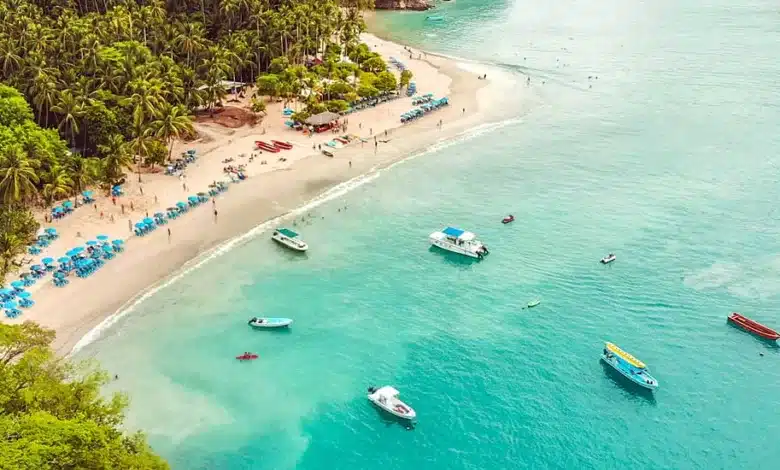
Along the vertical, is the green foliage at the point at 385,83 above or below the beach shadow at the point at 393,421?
above

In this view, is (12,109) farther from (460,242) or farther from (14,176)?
(460,242)

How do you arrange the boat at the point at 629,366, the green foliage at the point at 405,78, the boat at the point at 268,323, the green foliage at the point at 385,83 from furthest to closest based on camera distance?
the green foliage at the point at 405,78 < the green foliage at the point at 385,83 < the boat at the point at 268,323 < the boat at the point at 629,366

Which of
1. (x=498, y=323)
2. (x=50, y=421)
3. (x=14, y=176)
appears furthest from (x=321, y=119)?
(x=50, y=421)

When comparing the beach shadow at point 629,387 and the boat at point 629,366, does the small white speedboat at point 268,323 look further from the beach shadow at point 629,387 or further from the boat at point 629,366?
the beach shadow at point 629,387

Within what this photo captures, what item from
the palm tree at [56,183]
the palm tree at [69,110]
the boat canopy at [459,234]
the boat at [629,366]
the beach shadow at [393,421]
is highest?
the palm tree at [69,110]

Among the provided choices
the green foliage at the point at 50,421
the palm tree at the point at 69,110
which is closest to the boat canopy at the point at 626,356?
the green foliage at the point at 50,421

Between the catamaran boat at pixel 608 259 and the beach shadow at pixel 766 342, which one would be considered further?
the catamaran boat at pixel 608 259
